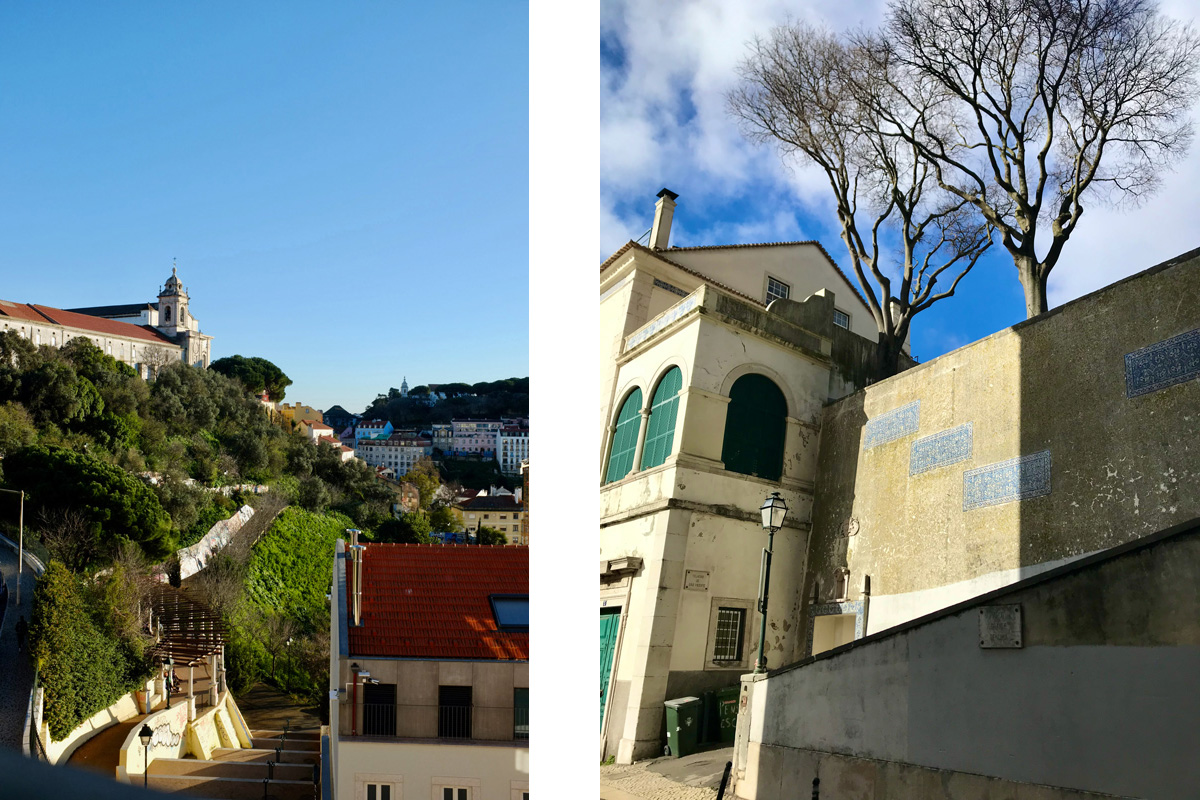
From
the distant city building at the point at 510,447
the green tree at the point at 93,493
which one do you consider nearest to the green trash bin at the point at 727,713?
the distant city building at the point at 510,447

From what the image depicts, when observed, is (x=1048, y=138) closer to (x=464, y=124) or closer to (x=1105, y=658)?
(x=1105, y=658)

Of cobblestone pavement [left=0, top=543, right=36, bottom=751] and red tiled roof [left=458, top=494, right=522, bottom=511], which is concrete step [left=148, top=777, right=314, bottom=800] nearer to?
cobblestone pavement [left=0, top=543, right=36, bottom=751]

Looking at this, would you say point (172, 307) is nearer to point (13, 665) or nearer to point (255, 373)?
point (255, 373)

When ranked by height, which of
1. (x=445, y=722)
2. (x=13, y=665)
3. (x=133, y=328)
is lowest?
(x=445, y=722)

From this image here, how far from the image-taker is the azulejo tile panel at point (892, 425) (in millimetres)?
2402


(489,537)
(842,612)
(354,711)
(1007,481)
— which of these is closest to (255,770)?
(354,711)

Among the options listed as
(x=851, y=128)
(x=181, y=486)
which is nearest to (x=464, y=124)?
(x=851, y=128)

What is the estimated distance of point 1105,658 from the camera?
1.78m

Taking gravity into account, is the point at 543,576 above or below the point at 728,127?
below

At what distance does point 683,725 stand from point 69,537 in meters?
1.85

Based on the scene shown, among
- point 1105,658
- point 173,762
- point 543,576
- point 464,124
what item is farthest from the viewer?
point 464,124

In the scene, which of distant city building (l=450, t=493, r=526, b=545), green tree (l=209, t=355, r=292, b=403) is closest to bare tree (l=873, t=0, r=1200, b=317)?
distant city building (l=450, t=493, r=526, b=545)

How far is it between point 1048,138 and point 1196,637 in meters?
1.29

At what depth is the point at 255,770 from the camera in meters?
2.45
